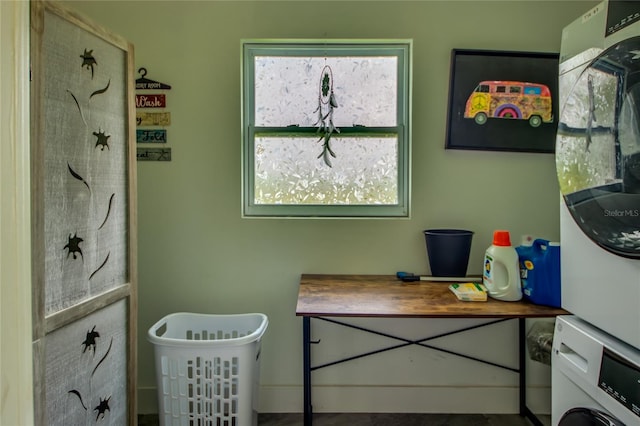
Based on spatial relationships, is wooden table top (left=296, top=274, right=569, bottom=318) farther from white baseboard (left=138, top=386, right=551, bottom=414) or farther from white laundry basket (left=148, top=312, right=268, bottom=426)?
white baseboard (left=138, top=386, right=551, bottom=414)

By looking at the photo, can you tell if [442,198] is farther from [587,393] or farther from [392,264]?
[587,393]

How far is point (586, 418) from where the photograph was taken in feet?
3.26

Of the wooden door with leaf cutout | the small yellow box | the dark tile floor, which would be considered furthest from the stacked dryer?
the wooden door with leaf cutout

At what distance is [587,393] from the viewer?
1.00 metres

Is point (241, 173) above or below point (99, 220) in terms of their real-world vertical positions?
above

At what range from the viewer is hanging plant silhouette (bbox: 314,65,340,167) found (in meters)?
2.09

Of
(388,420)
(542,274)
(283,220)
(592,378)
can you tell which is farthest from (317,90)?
(388,420)

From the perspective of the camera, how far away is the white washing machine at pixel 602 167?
88 cm

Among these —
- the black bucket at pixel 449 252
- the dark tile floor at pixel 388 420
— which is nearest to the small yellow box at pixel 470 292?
the black bucket at pixel 449 252

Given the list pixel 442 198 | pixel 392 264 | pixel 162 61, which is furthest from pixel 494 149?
pixel 162 61

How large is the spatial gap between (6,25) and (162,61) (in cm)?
136

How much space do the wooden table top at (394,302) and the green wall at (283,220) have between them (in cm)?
19

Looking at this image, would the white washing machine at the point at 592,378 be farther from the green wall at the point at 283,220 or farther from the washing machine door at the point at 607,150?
the green wall at the point at 283,220

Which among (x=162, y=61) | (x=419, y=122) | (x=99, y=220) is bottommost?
(x=99, y=220)
